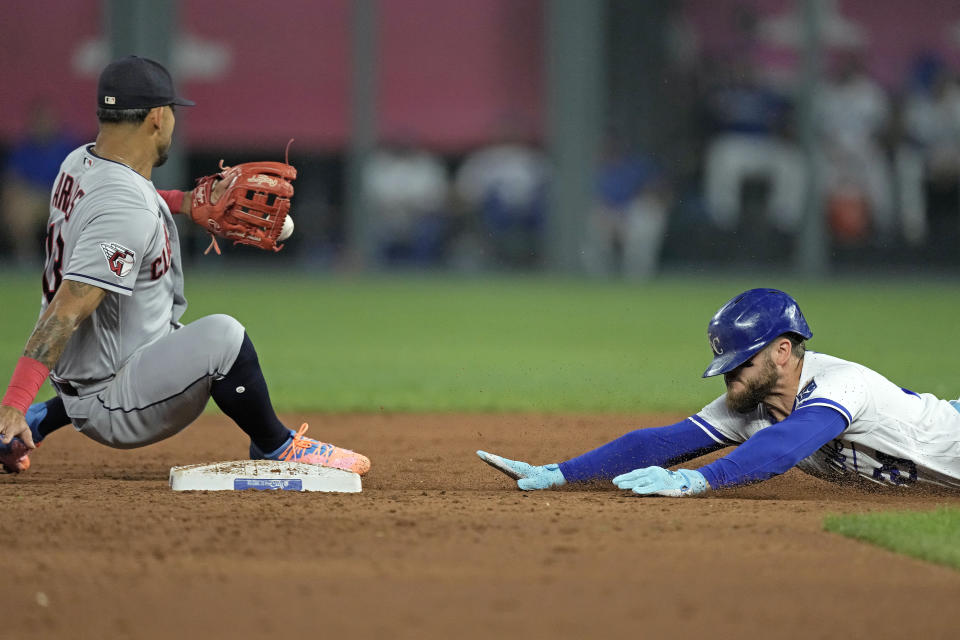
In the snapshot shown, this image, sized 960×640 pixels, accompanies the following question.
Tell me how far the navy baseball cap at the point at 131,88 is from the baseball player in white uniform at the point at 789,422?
1.80 meters

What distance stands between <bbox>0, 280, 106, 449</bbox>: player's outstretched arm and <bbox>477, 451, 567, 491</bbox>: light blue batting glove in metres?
1.58

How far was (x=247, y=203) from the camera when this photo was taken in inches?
202

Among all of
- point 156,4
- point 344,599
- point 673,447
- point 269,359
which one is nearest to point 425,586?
point 344,599

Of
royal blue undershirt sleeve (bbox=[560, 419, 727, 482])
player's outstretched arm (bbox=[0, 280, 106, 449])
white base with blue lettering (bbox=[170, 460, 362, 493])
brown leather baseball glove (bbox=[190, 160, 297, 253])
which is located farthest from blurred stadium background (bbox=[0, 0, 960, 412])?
player's outstretched arm (bbox=[0, 280, 106, 449])

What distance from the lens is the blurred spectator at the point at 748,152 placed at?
20.1 m

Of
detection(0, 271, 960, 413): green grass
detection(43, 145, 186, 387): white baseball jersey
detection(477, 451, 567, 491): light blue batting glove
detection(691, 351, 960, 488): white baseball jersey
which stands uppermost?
detection(43, 145, 186, 387): white baseball jersey

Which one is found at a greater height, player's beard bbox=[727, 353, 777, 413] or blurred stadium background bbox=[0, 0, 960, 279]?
blurred stadium background bbox=[0, 0, 960, 279]

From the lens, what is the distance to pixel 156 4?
66.0 feet

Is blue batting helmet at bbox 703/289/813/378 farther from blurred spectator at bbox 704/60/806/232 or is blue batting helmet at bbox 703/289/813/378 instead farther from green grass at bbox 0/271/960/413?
blurred spectator at bbox 704/60/806/232

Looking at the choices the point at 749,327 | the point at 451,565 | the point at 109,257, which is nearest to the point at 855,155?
the point at 749,327

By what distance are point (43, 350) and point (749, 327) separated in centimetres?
238

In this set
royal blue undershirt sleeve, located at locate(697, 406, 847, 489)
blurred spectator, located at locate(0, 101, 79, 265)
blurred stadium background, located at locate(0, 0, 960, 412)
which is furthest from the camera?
blurred stadium background, located at locate(0, 0, 960, 412)

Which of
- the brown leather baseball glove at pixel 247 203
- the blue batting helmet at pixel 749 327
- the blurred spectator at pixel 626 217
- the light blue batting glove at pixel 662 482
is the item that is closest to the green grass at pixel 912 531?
the light blue batting glove at pixel 662 482

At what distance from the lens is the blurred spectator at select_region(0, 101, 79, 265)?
741 inches
